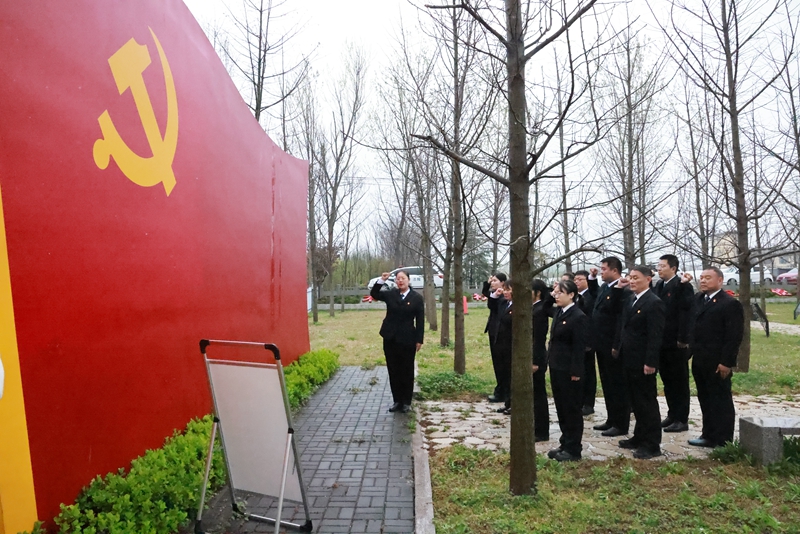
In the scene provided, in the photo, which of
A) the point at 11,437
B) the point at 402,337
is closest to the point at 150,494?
the point at 11,437

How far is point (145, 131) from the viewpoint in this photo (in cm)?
475

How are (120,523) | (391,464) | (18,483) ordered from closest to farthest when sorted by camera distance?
1. (18,483)
2. (120,523)
3. (391,464)

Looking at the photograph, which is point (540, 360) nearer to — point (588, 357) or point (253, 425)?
point (588, 357)

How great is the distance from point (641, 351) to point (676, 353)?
4.78 ft

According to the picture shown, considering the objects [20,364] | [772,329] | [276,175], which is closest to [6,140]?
[20,364]

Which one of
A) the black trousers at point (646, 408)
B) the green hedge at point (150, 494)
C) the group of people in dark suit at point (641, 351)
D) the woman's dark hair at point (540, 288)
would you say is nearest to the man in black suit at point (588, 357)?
the group of people in dark suit at point (641, 351)

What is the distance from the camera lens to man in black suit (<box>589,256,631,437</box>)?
21.3ft

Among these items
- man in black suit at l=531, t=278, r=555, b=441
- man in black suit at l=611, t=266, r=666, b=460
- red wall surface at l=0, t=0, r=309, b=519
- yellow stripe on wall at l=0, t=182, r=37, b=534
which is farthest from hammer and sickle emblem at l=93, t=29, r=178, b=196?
man in black suit at l=611, t=266, r=666, b=460

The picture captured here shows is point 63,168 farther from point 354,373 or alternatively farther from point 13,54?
point 354,373

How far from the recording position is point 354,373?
11.0 meters

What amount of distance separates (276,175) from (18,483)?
6995mm

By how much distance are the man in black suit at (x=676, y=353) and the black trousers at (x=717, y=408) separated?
683mm

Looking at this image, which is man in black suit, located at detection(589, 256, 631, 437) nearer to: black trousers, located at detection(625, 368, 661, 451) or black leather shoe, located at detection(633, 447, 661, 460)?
black trousers, located at detection(625, 368, 661, 451)

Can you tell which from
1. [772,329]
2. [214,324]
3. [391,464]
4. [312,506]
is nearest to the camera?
[312,506]
